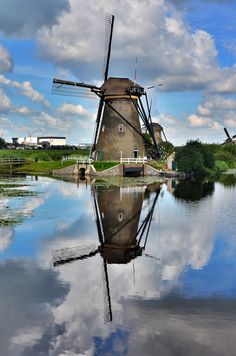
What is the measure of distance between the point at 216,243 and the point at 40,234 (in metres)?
6.84

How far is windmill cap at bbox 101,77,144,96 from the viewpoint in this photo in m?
51.7

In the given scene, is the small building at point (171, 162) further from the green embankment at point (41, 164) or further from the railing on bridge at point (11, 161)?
the railing on bridge at point (11, 161)

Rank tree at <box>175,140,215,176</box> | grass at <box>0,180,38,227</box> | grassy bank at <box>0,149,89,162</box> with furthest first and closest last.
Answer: grassy bank at <box>0,149,89,162</box>, tree at <box>175,140,215,176</box>, grass at <box>0,180,38,227</box>

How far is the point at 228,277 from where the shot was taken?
12695mm

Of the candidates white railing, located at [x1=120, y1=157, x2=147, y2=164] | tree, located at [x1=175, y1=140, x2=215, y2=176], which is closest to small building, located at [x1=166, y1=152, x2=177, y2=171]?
tree, located at [x1=175, y1=140, x2=215, y2=176]

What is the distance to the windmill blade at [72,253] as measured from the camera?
1429 cm

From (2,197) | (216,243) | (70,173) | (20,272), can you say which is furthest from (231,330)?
(70,173)

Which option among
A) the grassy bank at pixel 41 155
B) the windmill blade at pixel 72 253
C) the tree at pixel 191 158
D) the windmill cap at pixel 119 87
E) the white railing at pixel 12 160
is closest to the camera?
the windmill blade at pixel 72 253

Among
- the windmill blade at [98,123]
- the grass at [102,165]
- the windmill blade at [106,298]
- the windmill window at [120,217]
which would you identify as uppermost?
the windmill blade at [98,123]

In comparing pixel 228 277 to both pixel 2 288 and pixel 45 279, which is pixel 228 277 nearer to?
pixel 45 279

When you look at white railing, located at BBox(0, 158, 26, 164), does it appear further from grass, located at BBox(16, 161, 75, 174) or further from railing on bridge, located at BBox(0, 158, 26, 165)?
grass, located at BBox(16, 161, 75, 174)

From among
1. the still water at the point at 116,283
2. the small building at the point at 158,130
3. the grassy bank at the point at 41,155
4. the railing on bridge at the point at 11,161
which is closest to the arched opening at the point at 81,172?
the railing on bridge at the point at 11,161

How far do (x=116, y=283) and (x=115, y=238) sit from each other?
5.66 metres

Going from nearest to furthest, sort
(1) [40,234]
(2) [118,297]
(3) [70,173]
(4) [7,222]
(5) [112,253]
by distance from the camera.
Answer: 1. (2) [118,297]
2. (5) [112,253]
3. (1) [40,234]
4. (4) [7,222]
5. (3) [70,173]
